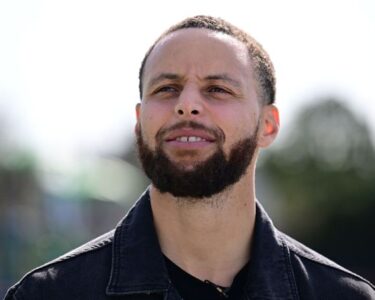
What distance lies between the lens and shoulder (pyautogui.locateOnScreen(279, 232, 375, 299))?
A: 4633 millimetres

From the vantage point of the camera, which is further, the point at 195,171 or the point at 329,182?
the point at 329,182

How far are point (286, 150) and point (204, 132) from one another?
200ft

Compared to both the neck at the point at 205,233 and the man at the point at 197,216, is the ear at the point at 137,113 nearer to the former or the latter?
the man at the point at 197,216

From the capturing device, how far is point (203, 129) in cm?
457

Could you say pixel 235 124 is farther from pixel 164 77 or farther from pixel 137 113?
pixel 137 113

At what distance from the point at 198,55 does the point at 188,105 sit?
0.37 metres

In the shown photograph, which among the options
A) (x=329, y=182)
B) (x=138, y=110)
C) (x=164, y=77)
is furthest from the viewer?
(x=329, y=182)

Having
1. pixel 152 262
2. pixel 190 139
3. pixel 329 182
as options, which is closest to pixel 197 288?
pixel 152 262

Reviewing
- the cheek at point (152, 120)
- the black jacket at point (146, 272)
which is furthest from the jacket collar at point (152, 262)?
the cheek at point (152, 120)

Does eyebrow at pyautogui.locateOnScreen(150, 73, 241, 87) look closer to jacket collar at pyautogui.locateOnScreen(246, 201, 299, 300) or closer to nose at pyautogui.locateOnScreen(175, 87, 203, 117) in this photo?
nose at pyautogui.locateOnScreen(175, 87, 203, 117)

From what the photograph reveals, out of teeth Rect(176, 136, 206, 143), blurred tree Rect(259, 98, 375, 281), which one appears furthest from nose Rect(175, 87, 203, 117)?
blurred tree Rect(259, 98, 375, 281)

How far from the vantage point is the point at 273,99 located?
206 inches

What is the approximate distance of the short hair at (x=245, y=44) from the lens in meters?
5.04

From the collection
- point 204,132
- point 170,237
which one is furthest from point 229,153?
point 170,237
